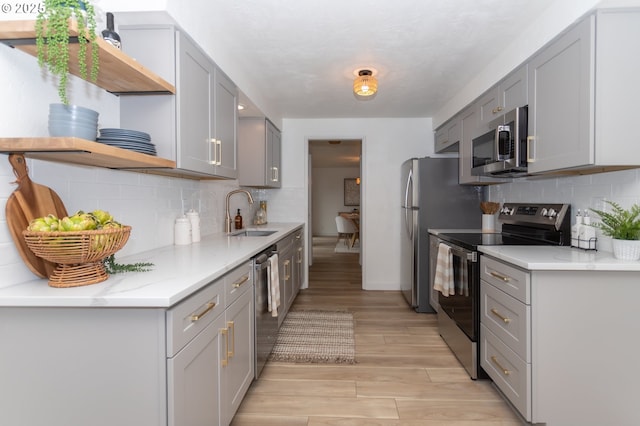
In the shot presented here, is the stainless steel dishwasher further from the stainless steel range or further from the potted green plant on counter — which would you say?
the potted green plant on counter

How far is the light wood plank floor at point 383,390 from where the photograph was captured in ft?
6.13

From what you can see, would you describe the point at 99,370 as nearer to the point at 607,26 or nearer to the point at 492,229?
the point at 607,26

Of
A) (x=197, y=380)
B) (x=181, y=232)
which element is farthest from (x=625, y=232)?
(x=181, y=232)

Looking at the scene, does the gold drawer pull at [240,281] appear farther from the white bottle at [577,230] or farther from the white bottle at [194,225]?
the white bottle at [577,230]

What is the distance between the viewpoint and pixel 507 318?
1.87 metres

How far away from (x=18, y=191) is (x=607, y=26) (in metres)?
2.70

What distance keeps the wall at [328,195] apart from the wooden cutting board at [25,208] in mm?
9667

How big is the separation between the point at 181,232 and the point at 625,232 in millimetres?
2643

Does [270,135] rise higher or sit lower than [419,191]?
higher

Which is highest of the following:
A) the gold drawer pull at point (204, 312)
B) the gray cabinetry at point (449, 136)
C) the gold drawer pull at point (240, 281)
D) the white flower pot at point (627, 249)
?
the gray cabinetry at point (449, 136)

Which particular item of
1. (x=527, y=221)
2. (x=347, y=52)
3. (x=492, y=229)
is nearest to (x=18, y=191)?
(x=347, y=52)

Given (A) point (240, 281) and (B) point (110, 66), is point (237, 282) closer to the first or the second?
(A) point (240, 281)

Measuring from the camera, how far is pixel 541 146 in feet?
6.72

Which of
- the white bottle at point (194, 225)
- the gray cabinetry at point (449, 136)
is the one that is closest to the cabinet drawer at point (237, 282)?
the white bottle at point (194, 225)
